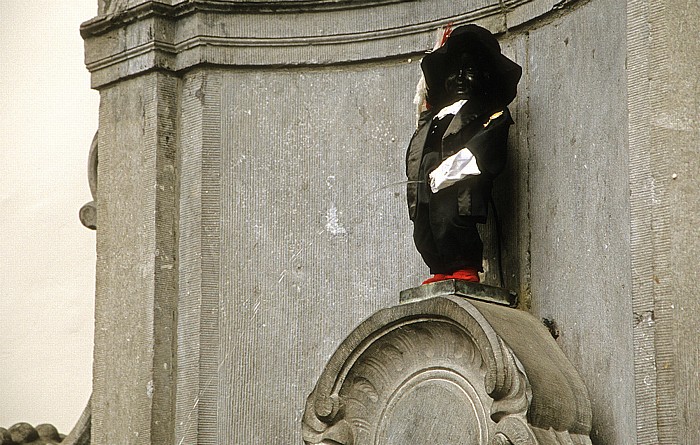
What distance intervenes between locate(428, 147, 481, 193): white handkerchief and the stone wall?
11.7 inches

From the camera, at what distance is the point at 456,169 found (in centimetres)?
478

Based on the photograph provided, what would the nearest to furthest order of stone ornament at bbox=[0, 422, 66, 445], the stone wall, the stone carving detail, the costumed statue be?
the costumed statue → the stone wall → the stone carving detail → stone ornament at bbox=[0, 422, 66, 445]

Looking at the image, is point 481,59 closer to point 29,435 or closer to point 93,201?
point 93,201

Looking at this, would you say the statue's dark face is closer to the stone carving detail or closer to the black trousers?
the black trousers

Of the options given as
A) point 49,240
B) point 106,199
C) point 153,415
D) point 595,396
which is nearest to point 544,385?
point 595,396

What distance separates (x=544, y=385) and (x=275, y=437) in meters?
1.06

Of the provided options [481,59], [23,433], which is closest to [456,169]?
[481,59]

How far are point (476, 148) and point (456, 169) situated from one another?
80 millimetres

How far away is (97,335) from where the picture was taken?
5.52 metres

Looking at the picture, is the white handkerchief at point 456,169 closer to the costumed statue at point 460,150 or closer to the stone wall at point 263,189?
the costumed statue at point 460,150

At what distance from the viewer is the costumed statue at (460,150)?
15.7 feet

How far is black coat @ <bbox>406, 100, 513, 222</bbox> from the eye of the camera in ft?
15.7

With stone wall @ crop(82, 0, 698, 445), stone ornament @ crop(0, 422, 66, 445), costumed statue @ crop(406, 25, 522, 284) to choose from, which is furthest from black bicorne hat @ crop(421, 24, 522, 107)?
stone ornament @ crop(0, 422, 66, 445)

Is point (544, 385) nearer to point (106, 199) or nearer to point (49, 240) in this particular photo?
point (106, 199)
